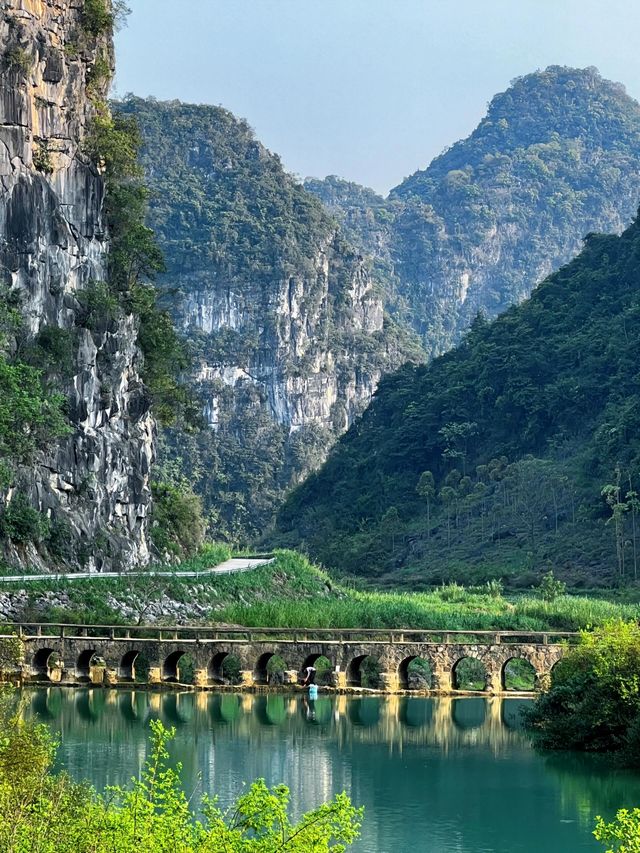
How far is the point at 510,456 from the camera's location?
345 feet

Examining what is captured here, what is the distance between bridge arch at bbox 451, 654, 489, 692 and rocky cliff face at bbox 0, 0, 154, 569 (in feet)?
55.0

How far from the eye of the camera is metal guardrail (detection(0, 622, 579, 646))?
47.1m

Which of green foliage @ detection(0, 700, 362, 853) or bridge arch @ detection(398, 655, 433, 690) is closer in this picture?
green foliage @ detection(0, 700, 362, 853)

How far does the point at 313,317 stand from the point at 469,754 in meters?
127

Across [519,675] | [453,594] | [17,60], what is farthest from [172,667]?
[17,60]

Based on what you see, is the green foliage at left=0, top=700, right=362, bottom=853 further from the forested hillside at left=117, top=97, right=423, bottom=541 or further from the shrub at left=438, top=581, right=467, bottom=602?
the forested hillside at left=117, top=97, right=423, bottom=541

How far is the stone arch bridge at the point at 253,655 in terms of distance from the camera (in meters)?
46.8

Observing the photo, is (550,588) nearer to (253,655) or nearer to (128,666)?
(253,655)

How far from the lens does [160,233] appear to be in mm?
159375

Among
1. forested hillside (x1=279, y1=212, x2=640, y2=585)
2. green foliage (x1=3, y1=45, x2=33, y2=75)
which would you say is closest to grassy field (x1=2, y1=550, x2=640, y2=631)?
forested hillside (x1=279, y1=212, x2=640, y2=585)

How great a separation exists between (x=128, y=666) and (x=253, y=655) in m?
3.83

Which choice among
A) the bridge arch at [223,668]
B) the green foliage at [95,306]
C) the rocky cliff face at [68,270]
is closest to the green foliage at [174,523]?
the rocky cliff face at [68,270]

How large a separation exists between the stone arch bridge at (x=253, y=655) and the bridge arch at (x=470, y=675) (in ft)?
3.56

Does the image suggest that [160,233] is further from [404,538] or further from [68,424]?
[68,424]
